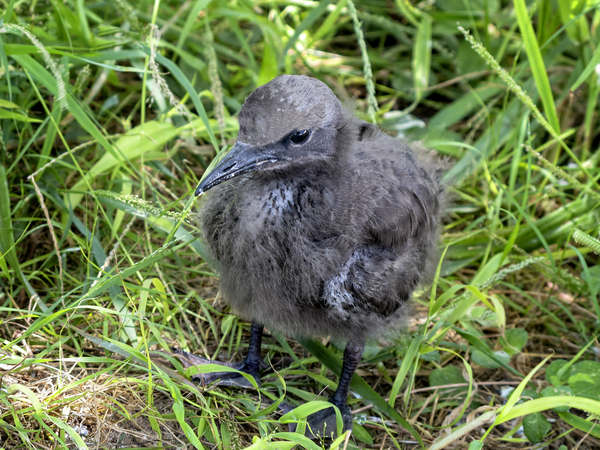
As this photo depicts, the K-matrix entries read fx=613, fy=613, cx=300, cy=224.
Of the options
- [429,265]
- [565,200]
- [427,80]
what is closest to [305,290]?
[429,265]

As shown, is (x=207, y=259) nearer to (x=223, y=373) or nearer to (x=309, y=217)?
(x=223, y=373)

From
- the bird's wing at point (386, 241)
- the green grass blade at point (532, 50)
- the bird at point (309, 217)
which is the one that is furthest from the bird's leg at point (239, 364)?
the green grass blade at point (532, 50)

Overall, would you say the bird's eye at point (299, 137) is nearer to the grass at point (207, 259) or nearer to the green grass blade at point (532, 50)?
the grass at point (207, 259)

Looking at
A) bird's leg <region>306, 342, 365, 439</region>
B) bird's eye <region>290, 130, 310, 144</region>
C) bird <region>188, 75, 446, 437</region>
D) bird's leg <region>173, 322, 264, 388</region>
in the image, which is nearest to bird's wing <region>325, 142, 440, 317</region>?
bird <region>188, 75, 446, 437</region>

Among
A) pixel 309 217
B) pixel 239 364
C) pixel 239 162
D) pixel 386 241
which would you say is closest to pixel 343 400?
pixel 239 364

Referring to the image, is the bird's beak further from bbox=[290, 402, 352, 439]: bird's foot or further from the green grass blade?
the green grass blade

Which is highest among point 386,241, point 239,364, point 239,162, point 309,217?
point 239,162

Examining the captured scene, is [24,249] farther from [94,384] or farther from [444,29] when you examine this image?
[444,29]
